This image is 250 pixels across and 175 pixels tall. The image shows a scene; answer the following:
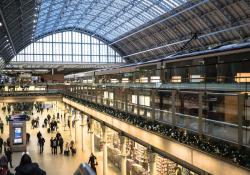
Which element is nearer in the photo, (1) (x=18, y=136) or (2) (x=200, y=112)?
(2) (x=200, y=112)

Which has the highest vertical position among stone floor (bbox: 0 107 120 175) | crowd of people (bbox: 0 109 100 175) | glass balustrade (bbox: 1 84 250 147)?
glass balustrade (bbox: 1 84 250 147)

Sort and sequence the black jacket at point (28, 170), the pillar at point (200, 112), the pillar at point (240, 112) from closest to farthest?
1. the black jacket at point (28, 170)
2. the pillar at point (240, 112)
3. the pillar at point (200, 112)

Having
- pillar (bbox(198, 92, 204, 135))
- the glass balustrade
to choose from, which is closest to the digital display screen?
the glass balustrade

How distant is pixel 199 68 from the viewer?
1408 centimetres

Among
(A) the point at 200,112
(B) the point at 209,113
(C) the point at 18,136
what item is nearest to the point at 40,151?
(C) the point at 18,136

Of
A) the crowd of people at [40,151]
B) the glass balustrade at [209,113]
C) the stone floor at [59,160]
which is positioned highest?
the glass balustrade at [209,113]

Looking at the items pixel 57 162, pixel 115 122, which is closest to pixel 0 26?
pixel 57 162

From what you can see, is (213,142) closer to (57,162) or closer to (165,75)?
(165,75)

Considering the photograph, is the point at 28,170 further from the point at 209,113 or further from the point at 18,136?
the point at 18,136

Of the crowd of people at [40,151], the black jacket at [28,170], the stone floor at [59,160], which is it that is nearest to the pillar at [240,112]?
the crowd of people at [40,151]

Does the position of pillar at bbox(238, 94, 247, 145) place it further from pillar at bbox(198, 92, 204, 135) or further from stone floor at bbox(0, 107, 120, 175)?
stone floor at bbox(0, 107, 120, 175)

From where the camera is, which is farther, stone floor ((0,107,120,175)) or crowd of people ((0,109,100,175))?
stone floor ((0,107,120,175))

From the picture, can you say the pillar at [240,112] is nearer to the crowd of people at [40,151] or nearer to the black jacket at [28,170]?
the crowd of people at [40,151]

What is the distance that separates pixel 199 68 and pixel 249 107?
6.84 metres
